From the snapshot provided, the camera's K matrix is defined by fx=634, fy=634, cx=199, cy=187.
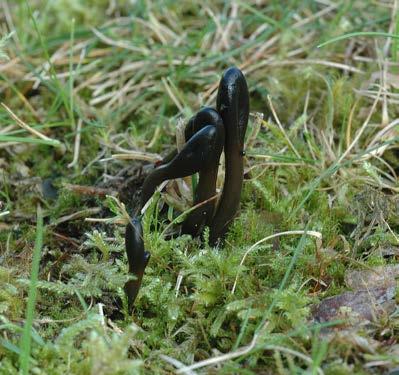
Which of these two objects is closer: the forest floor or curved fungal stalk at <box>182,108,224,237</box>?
the forest floor

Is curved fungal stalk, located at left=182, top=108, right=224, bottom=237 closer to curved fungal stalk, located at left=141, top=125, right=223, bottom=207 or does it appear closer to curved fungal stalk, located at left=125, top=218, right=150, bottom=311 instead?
curved fungal stalk, located at left=141, top=125, right=223, bottom=207

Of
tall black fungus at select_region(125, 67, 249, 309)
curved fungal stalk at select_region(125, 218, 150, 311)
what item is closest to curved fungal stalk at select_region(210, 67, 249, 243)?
tall black fungus at select_region(125, 67, 249, 309)

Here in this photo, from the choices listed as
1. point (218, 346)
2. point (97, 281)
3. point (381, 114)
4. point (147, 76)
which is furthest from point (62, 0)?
point (218, 346)

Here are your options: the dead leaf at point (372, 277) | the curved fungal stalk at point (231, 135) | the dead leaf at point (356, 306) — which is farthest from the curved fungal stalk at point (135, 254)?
the dead leaf at point (372, 277)

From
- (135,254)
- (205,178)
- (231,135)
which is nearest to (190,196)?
(205,178)

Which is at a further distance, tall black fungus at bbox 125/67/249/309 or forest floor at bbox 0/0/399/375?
tall black fungus at bbox 125/67/249/309

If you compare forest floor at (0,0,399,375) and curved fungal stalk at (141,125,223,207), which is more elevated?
curved fungal stalk at (141,125,223,207)

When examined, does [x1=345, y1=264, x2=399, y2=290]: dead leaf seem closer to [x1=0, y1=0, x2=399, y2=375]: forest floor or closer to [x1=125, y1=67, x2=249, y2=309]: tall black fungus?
[x1=0, y1=0, x2=399, y2=375]: forest floor

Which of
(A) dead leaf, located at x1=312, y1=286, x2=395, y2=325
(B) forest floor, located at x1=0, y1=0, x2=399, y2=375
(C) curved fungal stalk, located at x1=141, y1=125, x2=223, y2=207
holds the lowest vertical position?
(A) dead leaf, located at x1=312, y1=286, x2=395, y2=325

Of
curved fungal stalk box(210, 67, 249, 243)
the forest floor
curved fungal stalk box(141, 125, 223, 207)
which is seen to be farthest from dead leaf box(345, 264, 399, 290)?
curved fungal stalk box(141, 125, 223, 207)
